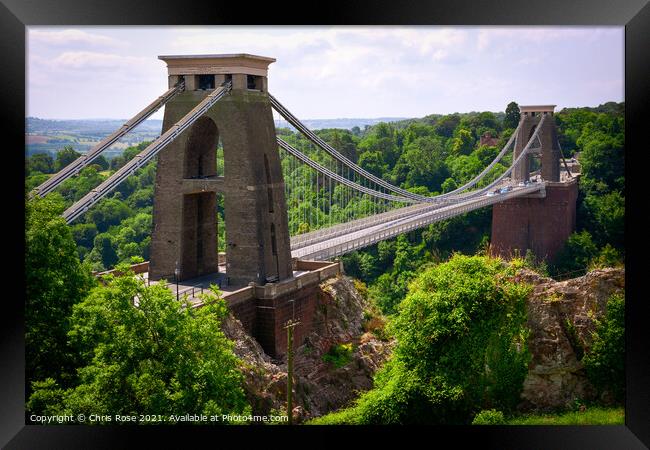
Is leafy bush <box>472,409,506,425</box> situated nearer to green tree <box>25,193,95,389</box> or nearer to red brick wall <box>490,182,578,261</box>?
green tree <box>25,193,95,389</box>

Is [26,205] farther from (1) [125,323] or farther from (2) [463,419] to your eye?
(2) [463,419]

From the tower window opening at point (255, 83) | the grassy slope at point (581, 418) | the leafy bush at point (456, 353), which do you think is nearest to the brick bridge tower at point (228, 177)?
the tower window opening at point (255, 83)

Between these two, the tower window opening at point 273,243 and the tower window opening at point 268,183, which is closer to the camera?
the tower window opening at point 268,183

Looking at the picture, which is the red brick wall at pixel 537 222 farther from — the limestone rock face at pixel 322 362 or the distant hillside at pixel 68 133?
the distant hillside at pixel 68 133

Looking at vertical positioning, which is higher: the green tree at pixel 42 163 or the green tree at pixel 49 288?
the green tree at pixel 42 163

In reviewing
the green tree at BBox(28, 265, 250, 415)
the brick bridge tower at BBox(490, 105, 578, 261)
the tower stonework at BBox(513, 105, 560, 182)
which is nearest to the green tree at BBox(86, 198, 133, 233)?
the brick bridge tower at BBox(490, 105, 578, 261)

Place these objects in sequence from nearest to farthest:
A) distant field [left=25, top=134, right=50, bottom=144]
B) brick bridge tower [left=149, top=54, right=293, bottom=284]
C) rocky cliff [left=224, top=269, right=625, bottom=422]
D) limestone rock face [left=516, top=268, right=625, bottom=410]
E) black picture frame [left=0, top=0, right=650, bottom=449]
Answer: black picture frame [left=0, top=0, right=650, bottom=449]
rocky cliff [left=224, top=269, right=625, bottom=422]
limestone rock face [left=516, top=268, right=625, bottom=410]
brick bridge tower [left=149, top=54, right=293, bottom=284]
distant field [left=25, top=134, right=50, bottom=144]
